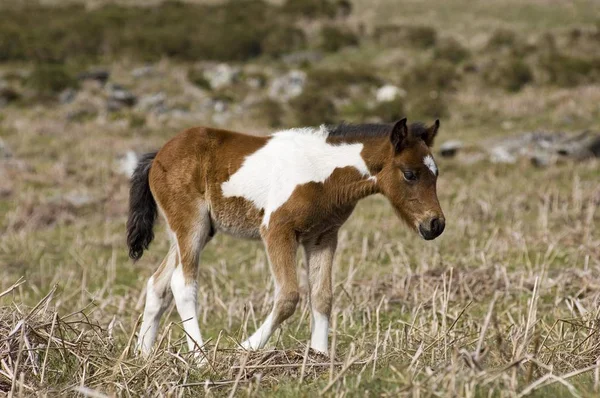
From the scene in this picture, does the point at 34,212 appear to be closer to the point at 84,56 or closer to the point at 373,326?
the point at 373,326

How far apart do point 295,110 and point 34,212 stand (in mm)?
12295

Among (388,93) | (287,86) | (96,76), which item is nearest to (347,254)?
(388,93)

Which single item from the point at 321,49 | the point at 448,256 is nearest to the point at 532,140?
the point at 448,256

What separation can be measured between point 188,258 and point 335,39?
116 feet

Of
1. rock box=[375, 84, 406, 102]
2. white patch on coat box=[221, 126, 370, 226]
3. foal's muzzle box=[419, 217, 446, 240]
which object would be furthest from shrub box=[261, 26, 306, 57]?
foal's muzzle box=[419, 217, 446, 240]

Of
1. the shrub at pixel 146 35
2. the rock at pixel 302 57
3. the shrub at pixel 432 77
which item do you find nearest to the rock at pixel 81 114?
the shrub at pixel 432 77

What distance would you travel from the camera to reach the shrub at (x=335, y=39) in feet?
132

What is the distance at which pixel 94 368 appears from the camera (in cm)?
538

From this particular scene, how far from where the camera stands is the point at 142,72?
33.8 m

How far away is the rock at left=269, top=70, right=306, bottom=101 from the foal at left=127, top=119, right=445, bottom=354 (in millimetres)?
22378

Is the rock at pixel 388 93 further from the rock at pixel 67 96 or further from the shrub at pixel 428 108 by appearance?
the rock at pixel 67 96

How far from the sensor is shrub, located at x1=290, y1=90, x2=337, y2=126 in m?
24.8

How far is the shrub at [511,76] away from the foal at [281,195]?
2328 cm

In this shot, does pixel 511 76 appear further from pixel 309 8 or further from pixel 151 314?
pixel 151 314
